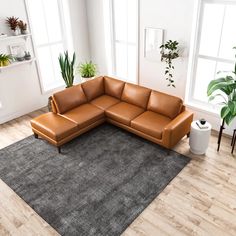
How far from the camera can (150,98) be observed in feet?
15.5

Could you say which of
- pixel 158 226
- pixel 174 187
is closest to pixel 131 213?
pixel 158 226

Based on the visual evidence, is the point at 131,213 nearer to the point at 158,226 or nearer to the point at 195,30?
the point at 158,226

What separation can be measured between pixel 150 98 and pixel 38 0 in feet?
10.5

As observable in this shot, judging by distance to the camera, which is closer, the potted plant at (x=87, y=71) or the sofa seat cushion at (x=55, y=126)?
the sofa seat cushion at (x=55, y=126)

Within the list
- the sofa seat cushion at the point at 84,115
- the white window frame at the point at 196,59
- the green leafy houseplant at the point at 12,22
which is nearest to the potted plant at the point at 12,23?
the green leafy houseplant at the point at 12,22

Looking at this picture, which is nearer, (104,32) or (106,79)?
(106,79)

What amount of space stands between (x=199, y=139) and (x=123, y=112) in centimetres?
144

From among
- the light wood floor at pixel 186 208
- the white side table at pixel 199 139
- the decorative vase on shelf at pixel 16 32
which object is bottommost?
the light wood floor at pixel 186 208

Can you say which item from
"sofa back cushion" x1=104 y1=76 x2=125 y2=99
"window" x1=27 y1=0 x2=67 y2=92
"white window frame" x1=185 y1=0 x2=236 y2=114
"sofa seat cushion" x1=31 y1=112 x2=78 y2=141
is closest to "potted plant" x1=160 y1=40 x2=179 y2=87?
"white window frame" x1=185 y1=0 x2=236 y2=114

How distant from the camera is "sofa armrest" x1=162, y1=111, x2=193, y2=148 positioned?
13.0 ft

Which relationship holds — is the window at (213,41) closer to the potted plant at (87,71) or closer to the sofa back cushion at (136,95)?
the sofa back cushion at (136,95)

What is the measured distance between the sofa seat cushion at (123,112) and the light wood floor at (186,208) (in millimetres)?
1292

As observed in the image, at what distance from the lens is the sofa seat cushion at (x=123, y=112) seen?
A: 4.58 meters

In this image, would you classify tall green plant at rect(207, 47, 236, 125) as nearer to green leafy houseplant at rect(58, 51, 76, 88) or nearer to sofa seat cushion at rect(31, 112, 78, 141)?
sofa seat cushion at rect(31, 112, 78, 141)
